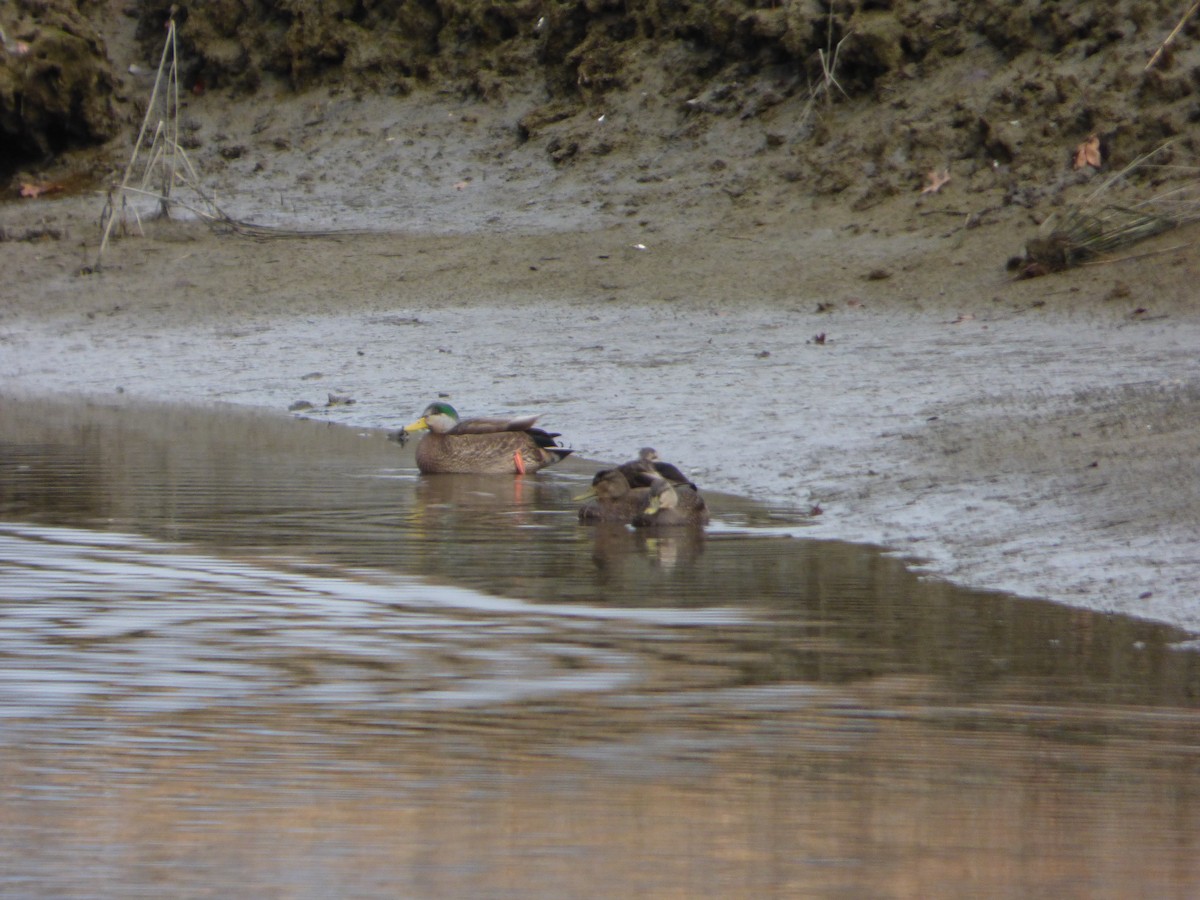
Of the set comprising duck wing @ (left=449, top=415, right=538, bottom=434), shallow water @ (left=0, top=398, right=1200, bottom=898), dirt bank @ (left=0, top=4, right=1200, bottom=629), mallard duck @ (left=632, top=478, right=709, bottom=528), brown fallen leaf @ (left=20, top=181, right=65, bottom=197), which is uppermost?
brown fallen leaf @ (left=20, top=181, right=65, bottom=197)

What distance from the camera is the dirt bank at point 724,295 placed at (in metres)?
7.34

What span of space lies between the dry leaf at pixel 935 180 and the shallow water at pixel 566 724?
7303 millimetres

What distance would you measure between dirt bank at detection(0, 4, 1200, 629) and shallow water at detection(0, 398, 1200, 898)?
848mm

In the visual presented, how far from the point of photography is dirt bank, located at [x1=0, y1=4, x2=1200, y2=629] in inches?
289

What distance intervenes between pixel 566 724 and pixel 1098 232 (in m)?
8.53

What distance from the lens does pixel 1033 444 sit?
7.78 meters

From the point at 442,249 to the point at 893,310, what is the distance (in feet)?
13.6

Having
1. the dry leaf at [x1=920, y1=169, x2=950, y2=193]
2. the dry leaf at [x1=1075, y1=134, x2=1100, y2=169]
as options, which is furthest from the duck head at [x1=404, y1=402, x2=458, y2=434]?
the dry leaf at [x1=1075, y1=134, x2=1100, y2=169]

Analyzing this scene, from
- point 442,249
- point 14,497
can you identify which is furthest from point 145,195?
point 14,497

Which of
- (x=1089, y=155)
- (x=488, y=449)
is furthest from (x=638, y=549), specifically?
(x=1089, y=155)

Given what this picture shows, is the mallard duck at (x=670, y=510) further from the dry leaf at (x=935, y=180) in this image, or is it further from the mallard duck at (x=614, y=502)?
the dry leaf at (x=935, y=180)

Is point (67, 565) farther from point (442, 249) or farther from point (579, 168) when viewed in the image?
point (579, 168)

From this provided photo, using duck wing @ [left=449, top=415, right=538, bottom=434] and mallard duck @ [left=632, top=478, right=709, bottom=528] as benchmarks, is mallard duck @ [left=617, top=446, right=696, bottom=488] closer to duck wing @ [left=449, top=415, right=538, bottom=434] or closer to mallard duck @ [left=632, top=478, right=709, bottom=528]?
mallard duck @ [left=632, top=478, right=709, bottom=528]

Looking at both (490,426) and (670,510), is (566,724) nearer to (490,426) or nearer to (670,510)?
(670,510)
